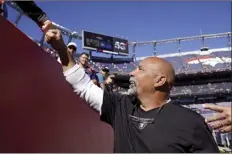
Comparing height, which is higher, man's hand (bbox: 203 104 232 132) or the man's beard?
the man's beard

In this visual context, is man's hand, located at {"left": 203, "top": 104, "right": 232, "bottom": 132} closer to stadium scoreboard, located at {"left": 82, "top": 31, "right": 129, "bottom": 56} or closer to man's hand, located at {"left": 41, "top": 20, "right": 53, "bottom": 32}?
man's hand, located at {"left": 41, "top": 20, "right": 53, "bottom": 32}

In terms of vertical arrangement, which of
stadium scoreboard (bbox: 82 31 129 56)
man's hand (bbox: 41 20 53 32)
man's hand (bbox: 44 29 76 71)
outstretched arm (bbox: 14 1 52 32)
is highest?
stadium scoreboard (bbox: 82 31 129 56)

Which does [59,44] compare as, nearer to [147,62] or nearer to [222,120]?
[147,62]

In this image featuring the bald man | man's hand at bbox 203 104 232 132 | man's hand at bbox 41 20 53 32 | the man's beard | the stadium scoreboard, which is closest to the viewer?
man's hand at bbox 203 104 232 132

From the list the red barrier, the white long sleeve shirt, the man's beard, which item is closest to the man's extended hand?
the white long sleeve shirt

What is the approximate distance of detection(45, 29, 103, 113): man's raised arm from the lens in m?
1.70

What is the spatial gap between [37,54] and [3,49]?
0.48m

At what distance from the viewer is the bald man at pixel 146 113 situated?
1.48 meters

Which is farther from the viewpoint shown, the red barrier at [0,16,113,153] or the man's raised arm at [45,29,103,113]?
the red barrier at [0,16,113,153]

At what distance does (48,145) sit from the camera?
225 cm

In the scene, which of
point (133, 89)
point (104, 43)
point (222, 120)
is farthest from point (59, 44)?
point (104, 43)

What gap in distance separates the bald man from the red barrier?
1.33 feet

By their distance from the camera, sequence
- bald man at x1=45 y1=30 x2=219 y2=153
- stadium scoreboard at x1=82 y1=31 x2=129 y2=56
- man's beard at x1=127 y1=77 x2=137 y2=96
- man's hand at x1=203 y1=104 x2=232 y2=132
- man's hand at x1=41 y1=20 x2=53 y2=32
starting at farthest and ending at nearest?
stadium scoreboard at x1=82 y1=31 x2=129 y2=56 < man's beard at x1=127 y1=77 x2=137 y2=96 < man's hand at x1=41 y1=20 x2=53 y2=32 < bald man at x1=45 y1=30 x2=219 y2=153 < man's hand at x1=203 y1=104 x2=232 y2=132

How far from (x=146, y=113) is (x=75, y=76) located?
47 centimetres
